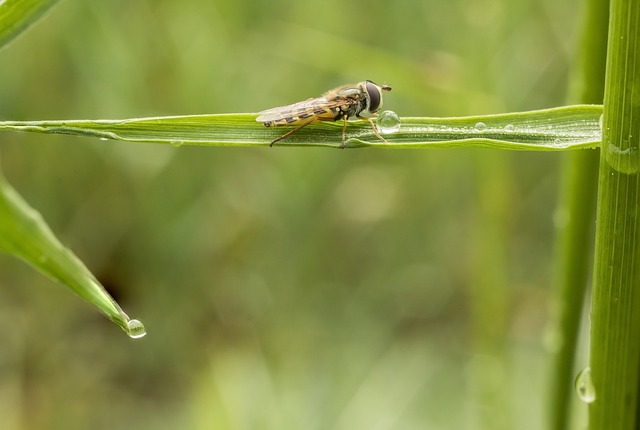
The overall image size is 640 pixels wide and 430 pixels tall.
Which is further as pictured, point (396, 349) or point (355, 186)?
point (355, 186)

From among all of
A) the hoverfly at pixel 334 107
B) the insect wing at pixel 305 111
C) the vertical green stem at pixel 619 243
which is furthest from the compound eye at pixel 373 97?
the vertical green stem at pixel 619 243

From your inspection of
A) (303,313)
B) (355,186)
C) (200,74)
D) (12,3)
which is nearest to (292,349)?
(303,313)

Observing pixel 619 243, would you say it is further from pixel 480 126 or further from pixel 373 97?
pixel 373 97

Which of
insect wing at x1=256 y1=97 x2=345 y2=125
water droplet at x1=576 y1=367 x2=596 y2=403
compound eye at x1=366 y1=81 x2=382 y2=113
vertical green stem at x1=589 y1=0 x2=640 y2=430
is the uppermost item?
compound eye at x1=366 y1=81 x2=382 y2=113

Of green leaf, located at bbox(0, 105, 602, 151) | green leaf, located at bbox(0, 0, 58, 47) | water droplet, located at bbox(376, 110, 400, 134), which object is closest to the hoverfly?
water droplet, located at bbox(376, 110, 400, 134)

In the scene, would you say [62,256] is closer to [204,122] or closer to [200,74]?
[204,122]

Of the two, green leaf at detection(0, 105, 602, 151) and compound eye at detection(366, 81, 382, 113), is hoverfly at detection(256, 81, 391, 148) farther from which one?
green leaf at detection(0, 105, 602, 151)
